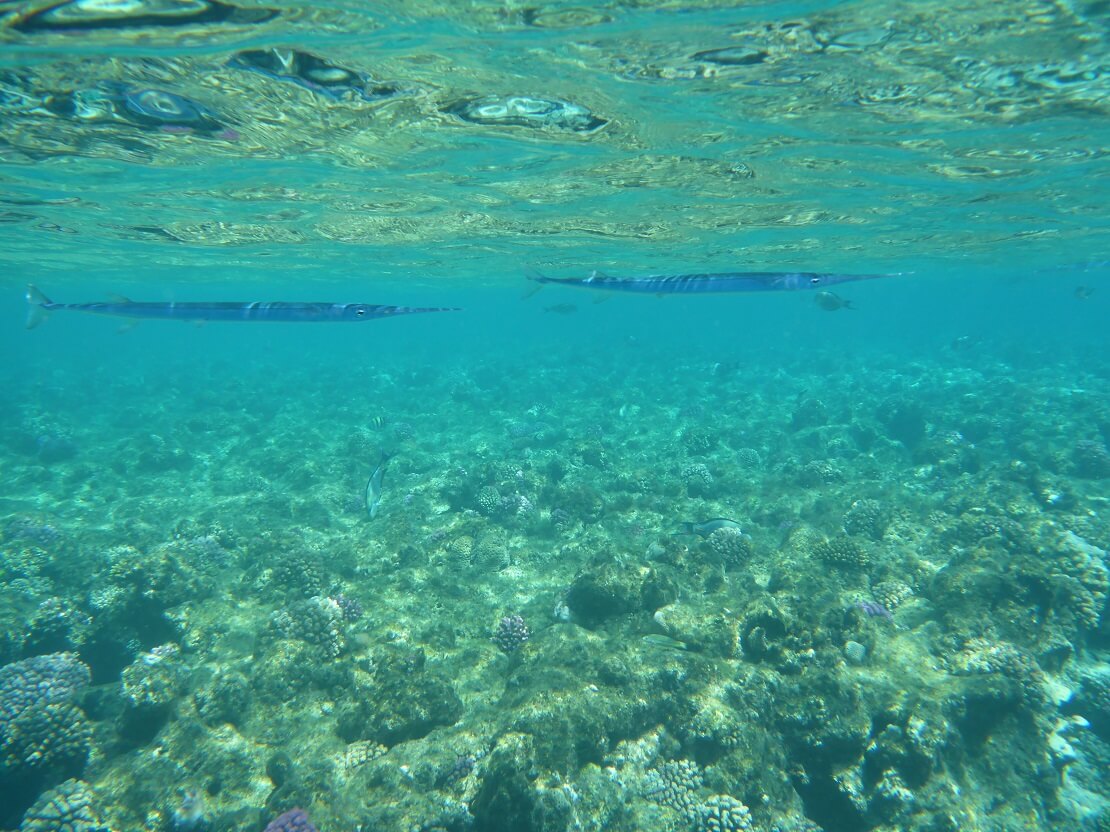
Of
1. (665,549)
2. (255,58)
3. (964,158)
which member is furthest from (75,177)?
(964,158)

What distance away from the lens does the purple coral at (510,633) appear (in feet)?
27.7

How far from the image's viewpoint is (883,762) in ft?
19.0

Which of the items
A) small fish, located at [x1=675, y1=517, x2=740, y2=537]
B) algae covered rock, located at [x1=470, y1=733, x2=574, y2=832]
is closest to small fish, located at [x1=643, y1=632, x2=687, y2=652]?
algae covered rock, located at [x1=470, y1=733, x2=574, y2=832]

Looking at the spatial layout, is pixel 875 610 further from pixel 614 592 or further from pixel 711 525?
pixel 614 592

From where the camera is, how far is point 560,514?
1338 centimetres

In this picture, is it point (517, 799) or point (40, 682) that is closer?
point (517, 799)

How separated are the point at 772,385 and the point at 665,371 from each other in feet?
24.2

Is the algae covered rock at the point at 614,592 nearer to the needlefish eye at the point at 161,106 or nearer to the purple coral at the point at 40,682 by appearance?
the purple coral at the point at 40,682

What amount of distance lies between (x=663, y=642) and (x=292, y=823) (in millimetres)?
4801


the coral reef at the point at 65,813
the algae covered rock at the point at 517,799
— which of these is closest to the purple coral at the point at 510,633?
the algae covered rock at the point at 517,799

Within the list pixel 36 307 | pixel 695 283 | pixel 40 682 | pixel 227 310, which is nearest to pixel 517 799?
pixel 40 682

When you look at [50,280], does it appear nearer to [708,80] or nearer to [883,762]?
[708,80]

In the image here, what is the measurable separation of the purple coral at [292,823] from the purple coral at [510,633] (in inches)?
147

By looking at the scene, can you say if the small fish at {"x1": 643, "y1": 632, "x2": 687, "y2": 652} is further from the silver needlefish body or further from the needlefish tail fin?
the needlefish tail fin
